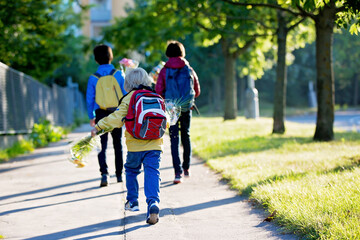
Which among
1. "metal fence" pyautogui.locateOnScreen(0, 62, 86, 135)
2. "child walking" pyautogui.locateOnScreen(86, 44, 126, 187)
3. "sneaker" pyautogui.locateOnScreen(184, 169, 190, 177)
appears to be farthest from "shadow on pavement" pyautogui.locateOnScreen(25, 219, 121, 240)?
"metal fence" pyautogui.locateOnScreen(0, 62, 86, 135)

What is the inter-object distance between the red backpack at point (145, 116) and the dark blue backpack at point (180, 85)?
2.05 metres

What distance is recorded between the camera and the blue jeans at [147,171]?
504 centimetres

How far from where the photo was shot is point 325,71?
11453mm

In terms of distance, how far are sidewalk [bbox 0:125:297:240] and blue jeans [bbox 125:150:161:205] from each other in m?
0.26

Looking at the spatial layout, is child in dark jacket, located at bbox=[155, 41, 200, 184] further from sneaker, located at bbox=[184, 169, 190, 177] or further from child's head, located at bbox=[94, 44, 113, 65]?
child's head, located at bbox=[94, 44, 113, 65]

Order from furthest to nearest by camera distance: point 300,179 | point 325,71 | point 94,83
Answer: point 325,71 < point 94,83 < point 300,179

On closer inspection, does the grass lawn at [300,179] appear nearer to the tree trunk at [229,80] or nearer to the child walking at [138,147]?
the child walking at [138,147]

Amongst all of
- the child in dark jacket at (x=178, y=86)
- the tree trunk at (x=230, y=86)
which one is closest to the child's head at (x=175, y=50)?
the child in dark jacket at (x=178, y=86)

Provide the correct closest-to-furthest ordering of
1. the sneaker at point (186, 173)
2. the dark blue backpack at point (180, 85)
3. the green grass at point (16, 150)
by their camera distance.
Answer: the dark blue backpack at point (180, 85) → the sneaker at point (186, 173) → the green grass at point (16, 150)

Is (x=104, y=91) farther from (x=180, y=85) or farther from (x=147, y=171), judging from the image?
(x=147, y=171)

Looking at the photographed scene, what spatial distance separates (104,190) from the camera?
6914 mm

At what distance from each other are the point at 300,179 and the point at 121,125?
2525mm

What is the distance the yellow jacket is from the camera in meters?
5.12

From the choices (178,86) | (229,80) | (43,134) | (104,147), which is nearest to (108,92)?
(104,147)
